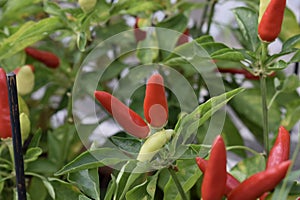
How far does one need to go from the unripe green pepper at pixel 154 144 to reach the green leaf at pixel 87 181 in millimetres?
108

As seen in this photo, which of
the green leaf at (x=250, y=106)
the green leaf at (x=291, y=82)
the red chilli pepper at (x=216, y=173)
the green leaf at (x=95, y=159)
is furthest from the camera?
the green leaf at (x=250, y=106)

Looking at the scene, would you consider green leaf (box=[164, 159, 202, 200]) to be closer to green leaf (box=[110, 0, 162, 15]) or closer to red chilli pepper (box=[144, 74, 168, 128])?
red chilli pepper (box=[144, 74, 168, 128])

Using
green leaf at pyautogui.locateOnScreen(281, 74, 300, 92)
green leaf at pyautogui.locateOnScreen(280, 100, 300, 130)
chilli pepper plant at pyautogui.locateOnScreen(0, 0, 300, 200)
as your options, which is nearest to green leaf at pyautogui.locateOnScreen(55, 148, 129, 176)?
chilli pepper plant at pyautogui.locateOnScreen(0, 0, 300, 200)

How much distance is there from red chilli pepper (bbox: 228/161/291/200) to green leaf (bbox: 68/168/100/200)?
0.56 ft

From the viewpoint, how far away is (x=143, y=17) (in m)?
1.03

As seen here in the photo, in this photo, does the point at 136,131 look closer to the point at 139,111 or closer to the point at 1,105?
the point at 1,105

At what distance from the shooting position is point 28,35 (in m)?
0.86

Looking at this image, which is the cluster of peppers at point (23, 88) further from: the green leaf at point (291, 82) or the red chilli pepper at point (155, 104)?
the green leaf at point (291, 82)

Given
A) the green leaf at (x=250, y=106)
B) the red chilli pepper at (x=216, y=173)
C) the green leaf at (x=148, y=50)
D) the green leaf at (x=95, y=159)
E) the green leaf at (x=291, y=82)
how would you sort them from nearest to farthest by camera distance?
the red chilli pepper at (x=216, y=173) < the green leaf at (x=95, y=159) < the green leaf at (x=291, y=82) < the green leaf at (x=148, y=50) < the green leaf at (x=250, y=106)

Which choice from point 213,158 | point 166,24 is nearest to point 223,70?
point 166,24

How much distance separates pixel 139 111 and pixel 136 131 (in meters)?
0.42

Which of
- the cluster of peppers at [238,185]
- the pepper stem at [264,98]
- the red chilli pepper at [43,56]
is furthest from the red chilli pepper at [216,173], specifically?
the red chilli pepper at [43,56]

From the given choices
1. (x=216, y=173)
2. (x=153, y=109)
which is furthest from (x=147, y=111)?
(x=216, y=173)

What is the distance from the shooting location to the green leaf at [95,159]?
59 centimetres
